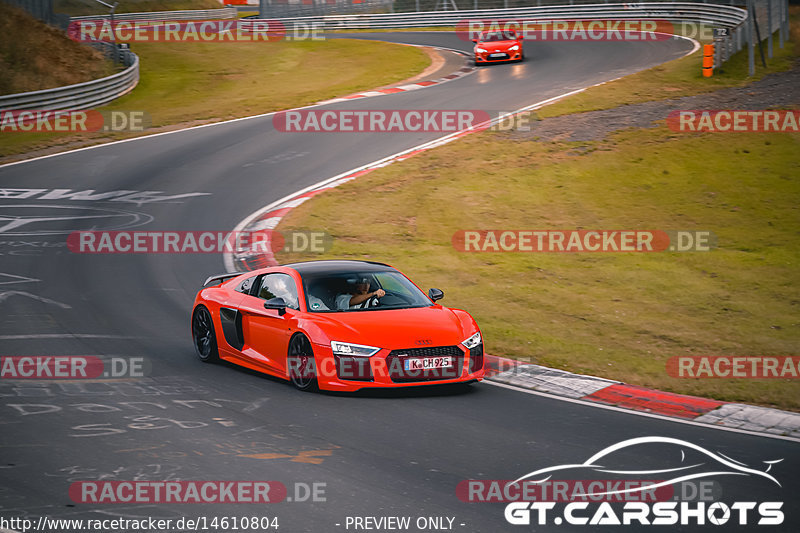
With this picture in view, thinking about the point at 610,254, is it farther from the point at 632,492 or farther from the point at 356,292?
the point at 632,492

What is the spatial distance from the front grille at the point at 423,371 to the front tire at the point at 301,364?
87 centimetres

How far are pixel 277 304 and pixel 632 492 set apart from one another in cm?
483

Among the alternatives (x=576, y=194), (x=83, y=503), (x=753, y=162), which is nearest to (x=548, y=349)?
(x=83, y=503)

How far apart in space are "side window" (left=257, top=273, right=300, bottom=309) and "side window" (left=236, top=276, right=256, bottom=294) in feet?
0.73

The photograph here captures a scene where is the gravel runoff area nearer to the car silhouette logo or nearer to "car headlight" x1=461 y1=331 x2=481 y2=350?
"car headlight" x1=461 y1=331 x2=481 y2=350

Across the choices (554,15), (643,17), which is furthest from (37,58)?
(643,17)

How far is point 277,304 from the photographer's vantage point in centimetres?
1074

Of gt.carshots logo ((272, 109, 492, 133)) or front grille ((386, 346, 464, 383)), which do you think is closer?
front grille ((386, 346, 464, 383))

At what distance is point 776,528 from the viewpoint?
6648 mm

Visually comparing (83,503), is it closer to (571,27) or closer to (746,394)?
(746,394)

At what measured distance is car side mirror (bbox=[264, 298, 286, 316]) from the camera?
1074 centimetres

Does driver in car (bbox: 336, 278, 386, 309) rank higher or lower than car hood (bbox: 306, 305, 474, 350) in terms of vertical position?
higher

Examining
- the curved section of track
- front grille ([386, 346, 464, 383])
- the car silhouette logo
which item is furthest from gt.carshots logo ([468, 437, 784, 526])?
front grille ([386, 346, 464, 383])

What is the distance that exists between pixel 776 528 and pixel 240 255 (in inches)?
523
